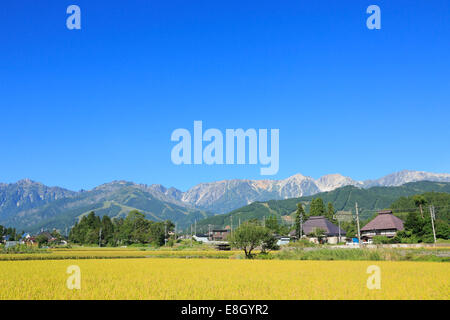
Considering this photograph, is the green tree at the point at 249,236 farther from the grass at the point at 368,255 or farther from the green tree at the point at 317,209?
the green tree at the point at 317,209

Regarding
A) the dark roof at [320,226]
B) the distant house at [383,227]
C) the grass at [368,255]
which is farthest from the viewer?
the dark roof at [320,226]

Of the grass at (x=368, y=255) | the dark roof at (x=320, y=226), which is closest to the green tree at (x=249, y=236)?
the grass at (x=368, y=255)

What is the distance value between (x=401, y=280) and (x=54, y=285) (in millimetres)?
22419

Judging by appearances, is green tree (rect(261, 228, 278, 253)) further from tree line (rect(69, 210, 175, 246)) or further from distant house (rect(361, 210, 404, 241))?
tree line (rect(69, 210, 175, 246))

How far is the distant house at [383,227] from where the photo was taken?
10520cm

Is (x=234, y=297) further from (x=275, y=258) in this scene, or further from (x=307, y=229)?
(x=307, y=229)

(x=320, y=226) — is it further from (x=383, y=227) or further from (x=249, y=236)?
(x=249, y=236)

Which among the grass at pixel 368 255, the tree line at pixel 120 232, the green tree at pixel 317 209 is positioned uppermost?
the green tree at pixel 317 209

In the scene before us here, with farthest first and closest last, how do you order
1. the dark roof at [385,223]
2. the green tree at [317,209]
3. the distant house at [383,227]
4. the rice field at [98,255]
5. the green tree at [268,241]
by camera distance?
the green tree at [317,209] < the dark roof at [385,223] < the distant house at [383,227] < the green tree at [268,241] < the rice field at [98,255]

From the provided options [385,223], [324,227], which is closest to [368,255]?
[385,223]

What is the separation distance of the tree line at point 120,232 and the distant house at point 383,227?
69025 millimetres

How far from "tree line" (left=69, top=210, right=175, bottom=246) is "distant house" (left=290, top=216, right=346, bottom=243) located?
51.9 m
